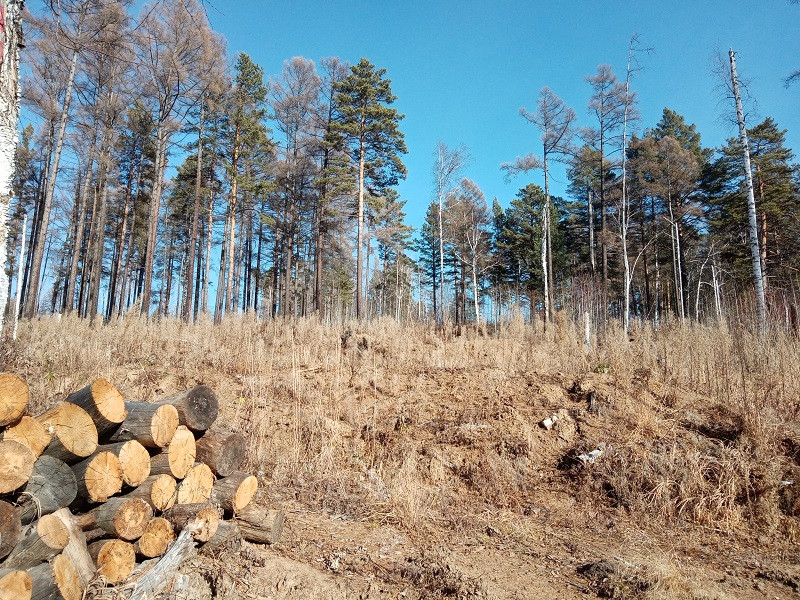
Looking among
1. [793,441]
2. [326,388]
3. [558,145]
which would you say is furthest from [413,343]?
[558,145]

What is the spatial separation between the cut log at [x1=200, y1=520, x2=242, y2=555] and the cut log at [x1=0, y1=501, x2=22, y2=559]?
1.39 meters

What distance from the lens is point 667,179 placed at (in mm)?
20875

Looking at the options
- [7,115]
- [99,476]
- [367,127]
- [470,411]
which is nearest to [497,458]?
[470,411]

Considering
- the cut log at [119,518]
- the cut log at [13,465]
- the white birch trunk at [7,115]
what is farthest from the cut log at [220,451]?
the white birch trunk at [7,115]

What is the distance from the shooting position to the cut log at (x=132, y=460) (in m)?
2.92

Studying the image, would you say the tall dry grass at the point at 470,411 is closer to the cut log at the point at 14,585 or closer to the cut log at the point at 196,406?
the cut log at the point at 196,406

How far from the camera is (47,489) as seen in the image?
2.52m

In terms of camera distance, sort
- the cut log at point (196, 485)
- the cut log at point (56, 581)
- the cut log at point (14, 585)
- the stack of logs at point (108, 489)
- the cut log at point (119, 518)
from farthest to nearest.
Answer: the cut log at point (196, 485) < the cut log at point (119, 518) < the stack of logs at point (108, 489) < the cut log at point (56, 581) < the cut log at point (14, 585)

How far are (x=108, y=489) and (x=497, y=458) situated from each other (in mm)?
4234

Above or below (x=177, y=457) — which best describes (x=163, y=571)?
below

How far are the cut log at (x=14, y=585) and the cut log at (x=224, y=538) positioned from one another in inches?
57.1

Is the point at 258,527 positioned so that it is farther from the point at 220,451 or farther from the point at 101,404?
the point at 101,404

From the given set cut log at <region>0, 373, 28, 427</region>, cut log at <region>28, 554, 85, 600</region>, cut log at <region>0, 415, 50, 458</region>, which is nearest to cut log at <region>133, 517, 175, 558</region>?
cut log at <region>28, 554, 85, 600</region>

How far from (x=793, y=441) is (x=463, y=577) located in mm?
4567
